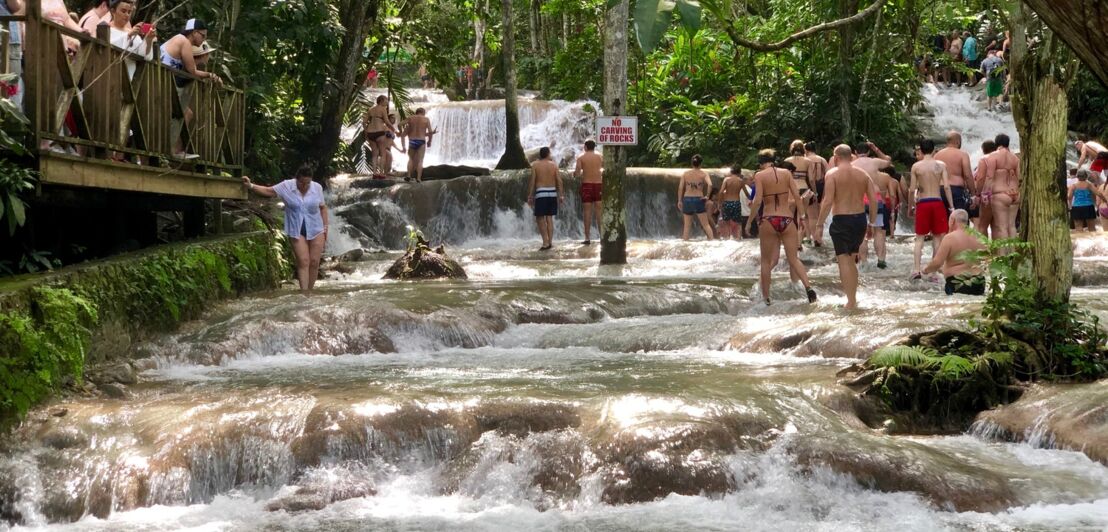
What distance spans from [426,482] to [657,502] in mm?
1328

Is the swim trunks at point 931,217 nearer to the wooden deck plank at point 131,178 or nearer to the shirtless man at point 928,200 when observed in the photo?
the shirtless man at point 928,200

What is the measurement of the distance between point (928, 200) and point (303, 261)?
6916 millimetres

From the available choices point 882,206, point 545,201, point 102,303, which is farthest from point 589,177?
point 102,303

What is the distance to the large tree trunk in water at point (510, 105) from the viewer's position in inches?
925

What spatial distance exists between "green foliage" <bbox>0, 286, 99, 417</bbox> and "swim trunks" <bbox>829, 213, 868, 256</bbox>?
644cm

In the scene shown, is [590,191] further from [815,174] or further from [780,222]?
[780,222]

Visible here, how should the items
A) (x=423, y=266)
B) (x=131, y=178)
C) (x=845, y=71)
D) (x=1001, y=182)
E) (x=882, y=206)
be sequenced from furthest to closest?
(x=845, y=71), (x=882, y=206), (x=423, y=266), (x=1001, y=182), (x=131, y=178)

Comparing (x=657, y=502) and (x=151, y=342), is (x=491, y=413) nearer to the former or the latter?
(x=657, y=502)

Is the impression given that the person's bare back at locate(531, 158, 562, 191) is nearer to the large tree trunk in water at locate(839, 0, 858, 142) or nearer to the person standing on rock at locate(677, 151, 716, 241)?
the person standing on rock at locate(677, 151, 716, 241)

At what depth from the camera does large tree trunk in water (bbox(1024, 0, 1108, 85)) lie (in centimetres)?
227

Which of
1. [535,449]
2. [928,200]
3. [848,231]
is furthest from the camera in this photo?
[928,200]

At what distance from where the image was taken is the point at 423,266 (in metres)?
15.4

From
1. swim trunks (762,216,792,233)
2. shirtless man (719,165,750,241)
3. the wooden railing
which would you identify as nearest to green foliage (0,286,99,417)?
the wooden railing

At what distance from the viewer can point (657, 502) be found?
6629mm
